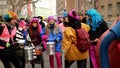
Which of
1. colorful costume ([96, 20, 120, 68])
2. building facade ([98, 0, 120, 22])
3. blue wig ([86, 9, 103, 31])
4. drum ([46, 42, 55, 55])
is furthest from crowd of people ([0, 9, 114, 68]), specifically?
building facade ([98, 0, 120, 22])

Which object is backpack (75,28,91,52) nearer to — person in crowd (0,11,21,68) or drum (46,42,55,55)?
person in crowd (0,11,21,68)

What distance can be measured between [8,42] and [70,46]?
135 cm

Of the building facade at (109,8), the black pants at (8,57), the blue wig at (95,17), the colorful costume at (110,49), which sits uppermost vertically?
the colorful costume at (110,49)

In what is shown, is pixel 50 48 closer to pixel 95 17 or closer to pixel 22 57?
pixel 22 57

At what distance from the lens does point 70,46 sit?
295 inches

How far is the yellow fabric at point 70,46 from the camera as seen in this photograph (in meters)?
7.41

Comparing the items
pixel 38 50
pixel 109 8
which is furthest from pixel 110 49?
pixel 109 8

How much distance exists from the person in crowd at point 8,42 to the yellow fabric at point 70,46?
1203 mm

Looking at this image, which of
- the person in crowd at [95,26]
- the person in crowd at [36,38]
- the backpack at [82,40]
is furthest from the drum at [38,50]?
the backpack at [82,40]

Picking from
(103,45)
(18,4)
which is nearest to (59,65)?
(103,45)

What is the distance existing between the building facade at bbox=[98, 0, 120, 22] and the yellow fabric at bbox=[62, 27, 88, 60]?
1235 inches

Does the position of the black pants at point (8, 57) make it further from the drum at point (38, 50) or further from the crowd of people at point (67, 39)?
the drum at point (38, 50)

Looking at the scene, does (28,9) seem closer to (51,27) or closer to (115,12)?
(115,12)

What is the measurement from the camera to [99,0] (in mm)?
47938
